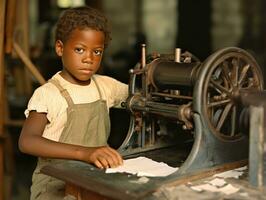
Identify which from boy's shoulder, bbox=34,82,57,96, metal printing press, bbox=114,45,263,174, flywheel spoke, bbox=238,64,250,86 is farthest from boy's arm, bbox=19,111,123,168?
flywheel spoke, bbox=238,64,250,86

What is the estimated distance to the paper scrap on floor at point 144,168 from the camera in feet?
5.52

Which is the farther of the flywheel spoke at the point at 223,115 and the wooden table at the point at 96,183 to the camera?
the flywheel spoke at the point at 223,115

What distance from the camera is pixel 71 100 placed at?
1988mm

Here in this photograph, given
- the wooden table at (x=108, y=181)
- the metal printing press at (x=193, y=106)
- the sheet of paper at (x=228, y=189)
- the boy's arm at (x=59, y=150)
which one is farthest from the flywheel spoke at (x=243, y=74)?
the boy's arm at (x=59, y=150)

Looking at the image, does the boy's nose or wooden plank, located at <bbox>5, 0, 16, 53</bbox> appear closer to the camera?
the boy's nose

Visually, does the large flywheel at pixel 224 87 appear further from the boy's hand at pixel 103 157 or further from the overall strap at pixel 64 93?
the overall strap at pixel 64 93

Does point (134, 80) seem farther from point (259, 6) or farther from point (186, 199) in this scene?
point (259, 6)

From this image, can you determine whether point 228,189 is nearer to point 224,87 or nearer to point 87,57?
point 224,87

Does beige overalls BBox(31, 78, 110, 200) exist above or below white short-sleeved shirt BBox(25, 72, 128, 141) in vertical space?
below

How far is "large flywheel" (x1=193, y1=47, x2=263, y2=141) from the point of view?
1.66m

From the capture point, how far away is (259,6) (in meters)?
4.60

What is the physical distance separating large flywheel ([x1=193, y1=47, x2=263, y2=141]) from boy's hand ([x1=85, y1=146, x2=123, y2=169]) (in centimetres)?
32

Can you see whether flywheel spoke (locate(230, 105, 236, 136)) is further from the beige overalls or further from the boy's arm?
the beige overalls

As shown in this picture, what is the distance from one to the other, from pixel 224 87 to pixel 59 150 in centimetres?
61
